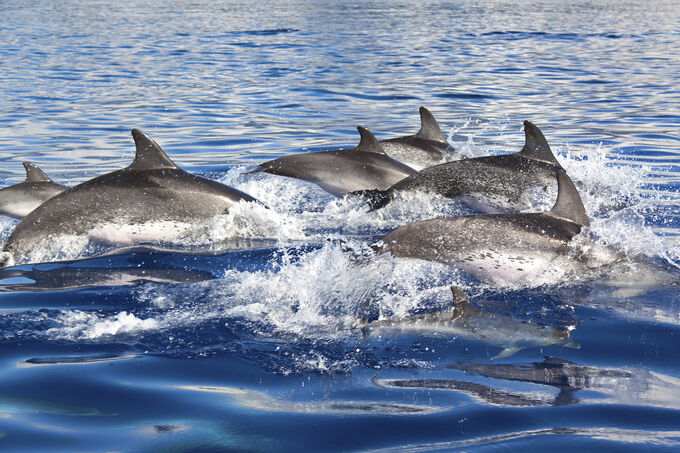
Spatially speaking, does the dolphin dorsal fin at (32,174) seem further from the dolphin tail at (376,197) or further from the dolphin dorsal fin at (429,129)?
the dolphin dorsal fin at (429,129)

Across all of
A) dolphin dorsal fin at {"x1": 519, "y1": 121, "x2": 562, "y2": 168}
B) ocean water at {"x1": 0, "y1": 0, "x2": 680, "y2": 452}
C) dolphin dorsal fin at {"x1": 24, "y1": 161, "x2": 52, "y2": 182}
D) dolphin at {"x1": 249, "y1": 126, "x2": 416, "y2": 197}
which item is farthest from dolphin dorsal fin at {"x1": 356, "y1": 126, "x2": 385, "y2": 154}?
dolphin dorsal fin at {"x1": 24, "y1": 161, "x2": 52, "y2": 182}

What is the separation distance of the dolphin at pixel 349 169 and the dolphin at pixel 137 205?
2295mm

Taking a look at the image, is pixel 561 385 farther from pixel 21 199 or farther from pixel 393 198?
pixel 21 199

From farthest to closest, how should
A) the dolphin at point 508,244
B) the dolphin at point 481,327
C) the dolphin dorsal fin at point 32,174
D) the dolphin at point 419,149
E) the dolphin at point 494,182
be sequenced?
the dolphin at point 419,149 → the dolphin at point 494,182 → the dolphin dorsal fin at point 32,174 → the dolphin at point 508,244 → the dolphin at point 481,327

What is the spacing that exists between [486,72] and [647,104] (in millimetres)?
7944

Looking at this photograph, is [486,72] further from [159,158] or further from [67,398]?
[67,398]

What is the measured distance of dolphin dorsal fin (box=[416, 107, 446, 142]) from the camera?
11.9 m

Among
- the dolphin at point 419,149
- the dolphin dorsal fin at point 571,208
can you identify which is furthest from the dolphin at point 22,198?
the dolphin dorsal fin at point 571,208

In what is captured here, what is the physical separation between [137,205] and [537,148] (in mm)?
4424

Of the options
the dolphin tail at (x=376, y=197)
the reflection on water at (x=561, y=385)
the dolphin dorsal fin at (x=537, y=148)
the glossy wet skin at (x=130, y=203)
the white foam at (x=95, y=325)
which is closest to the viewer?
the reflection on water at (x=561, y=385)

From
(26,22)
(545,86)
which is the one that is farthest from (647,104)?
(26,22)

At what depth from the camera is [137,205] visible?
836 cm

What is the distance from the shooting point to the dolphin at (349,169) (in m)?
10.7

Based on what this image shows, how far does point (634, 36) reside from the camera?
1515 inches
